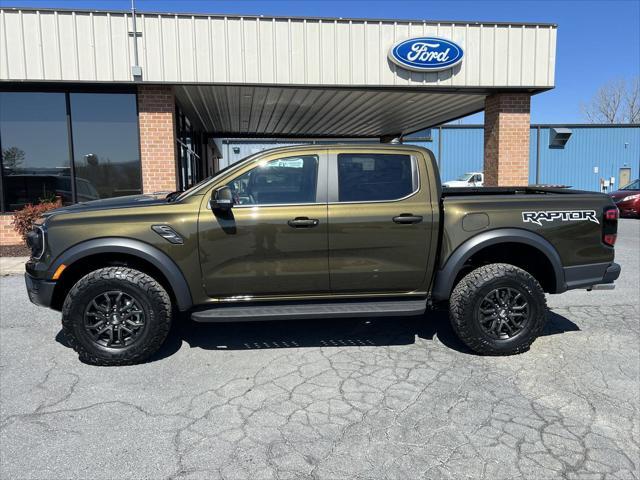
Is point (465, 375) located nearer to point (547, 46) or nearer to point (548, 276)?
point (548, 276)

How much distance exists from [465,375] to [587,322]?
223 cm

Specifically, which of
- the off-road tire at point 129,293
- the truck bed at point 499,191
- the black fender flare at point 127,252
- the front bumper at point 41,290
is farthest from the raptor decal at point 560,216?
the front bumper at point 41,290

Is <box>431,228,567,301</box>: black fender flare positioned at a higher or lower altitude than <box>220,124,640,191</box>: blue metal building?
lower

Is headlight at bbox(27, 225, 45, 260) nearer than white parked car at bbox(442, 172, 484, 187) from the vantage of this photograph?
Yes

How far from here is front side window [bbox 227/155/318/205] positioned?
4.20 meters

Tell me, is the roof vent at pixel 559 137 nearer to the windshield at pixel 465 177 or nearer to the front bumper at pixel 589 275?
the windshield at pixel 465 177

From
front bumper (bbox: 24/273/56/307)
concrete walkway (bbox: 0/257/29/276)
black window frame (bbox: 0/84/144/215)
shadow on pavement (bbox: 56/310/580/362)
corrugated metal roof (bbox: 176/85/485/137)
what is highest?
corrugated metal roof (bbox: 176/85/485/137)

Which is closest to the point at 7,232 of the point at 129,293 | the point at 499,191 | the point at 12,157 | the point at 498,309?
the point at 12,157

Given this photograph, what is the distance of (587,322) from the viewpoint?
5234 millimetres

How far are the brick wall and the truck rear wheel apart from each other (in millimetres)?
9405

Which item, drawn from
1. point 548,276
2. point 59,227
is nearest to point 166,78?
point 59,227

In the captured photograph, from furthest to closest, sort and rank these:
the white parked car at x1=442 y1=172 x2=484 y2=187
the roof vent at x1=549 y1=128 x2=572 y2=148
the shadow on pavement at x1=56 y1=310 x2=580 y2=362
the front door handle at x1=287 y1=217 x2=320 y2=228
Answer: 1. the roof vent at x1=549 y1=128 x2=572 y2=148
2. the white parked car at x1=442 y1=172 x2=484 y2=187
3. the shadow on pavement at x1=56 y1=310 x2=580 y2=362
4. the front door handle at x1=287 y1=217 x2=320 y2=228

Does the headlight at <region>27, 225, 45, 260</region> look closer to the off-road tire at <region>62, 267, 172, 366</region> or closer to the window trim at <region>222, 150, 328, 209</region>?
the off-road tire at <region>62, 267, 172, 366</region>

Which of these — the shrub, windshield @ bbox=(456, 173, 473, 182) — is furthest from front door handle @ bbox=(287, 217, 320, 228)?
windshield @ bbox=(456, 173, 473, 182)
